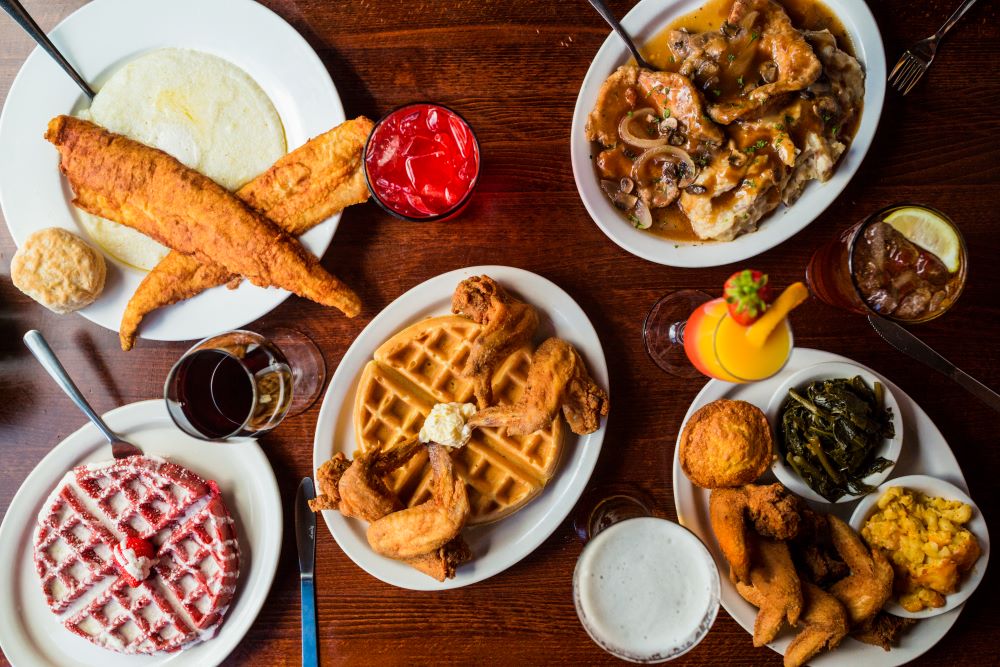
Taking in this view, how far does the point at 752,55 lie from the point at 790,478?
1490 mm

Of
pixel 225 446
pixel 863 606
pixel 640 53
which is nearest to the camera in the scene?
pixel 863 606

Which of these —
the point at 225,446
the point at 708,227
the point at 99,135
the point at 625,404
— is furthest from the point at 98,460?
the point at 708,227

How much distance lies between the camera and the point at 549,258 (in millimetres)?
2633

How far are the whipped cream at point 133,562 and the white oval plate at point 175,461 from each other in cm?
34

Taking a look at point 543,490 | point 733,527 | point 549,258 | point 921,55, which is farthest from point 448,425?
point 921,55

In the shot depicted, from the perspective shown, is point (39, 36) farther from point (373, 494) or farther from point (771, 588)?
point (771, 588)

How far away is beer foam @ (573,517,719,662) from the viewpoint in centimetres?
219

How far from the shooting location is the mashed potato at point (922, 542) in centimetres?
230

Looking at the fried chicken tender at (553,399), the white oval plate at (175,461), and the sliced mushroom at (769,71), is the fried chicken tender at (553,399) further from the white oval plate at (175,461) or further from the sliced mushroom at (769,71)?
the sliced mushroom at (769,71)

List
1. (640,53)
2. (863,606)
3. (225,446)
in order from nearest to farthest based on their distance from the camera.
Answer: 1. (863,606)
2. (640,53)
3. (225,446)

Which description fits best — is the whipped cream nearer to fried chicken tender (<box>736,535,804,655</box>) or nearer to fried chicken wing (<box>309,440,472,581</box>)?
fried chicken wing (<box>309,440,472,581</box>)

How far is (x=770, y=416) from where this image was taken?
242 centimetres

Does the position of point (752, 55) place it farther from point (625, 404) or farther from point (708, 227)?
point (625, 404)

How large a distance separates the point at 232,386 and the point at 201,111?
3.46 ft
